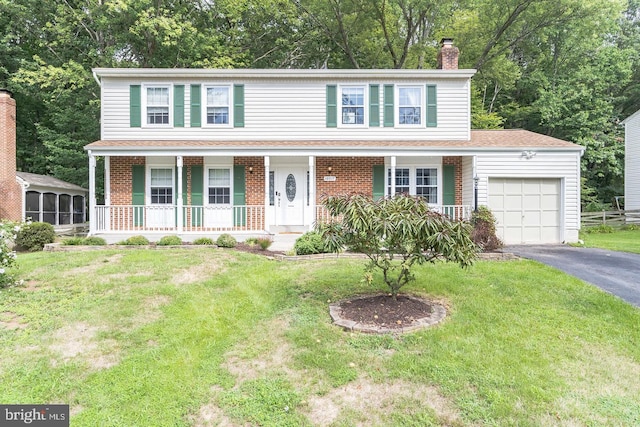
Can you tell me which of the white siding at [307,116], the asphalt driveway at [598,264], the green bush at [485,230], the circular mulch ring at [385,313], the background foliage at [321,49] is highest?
the background foliage at [321,49]

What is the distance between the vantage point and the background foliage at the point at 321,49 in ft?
59.7

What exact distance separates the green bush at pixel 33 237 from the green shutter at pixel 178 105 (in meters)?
5.19

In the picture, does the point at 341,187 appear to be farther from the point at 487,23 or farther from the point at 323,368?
the point at 487,23

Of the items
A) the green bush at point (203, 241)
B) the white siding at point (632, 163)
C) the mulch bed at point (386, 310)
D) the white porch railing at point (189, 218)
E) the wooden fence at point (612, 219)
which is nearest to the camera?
the mulch bed at point (386, 310)

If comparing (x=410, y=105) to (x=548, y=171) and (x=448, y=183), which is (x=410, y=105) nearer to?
(x=448, y=183)

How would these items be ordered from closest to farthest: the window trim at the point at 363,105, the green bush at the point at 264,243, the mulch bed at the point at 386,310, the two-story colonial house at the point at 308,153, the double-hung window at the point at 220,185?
the mulch bed at the point at 386,310 → the green bush at the point at 264,243 → the two-story colonial house at the point at 308,153 → the double-hung window at the point at 220,185 → the window trim at the point at 363,105

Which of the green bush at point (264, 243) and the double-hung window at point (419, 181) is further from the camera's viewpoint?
the double-hung window at point (419, 181)

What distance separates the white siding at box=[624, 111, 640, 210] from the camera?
2088cm

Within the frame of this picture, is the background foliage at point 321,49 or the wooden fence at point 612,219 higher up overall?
the background foliage at point 321,49

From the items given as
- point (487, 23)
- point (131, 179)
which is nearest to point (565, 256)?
point (131, 179)

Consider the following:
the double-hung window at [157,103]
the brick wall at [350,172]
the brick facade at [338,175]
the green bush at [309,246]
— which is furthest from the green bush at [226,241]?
the double-hung window at [157,103]

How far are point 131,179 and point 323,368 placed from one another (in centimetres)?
1119

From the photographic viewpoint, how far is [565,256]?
9539 mm

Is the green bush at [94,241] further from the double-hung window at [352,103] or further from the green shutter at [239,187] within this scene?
the double-hung window at [352,103]
